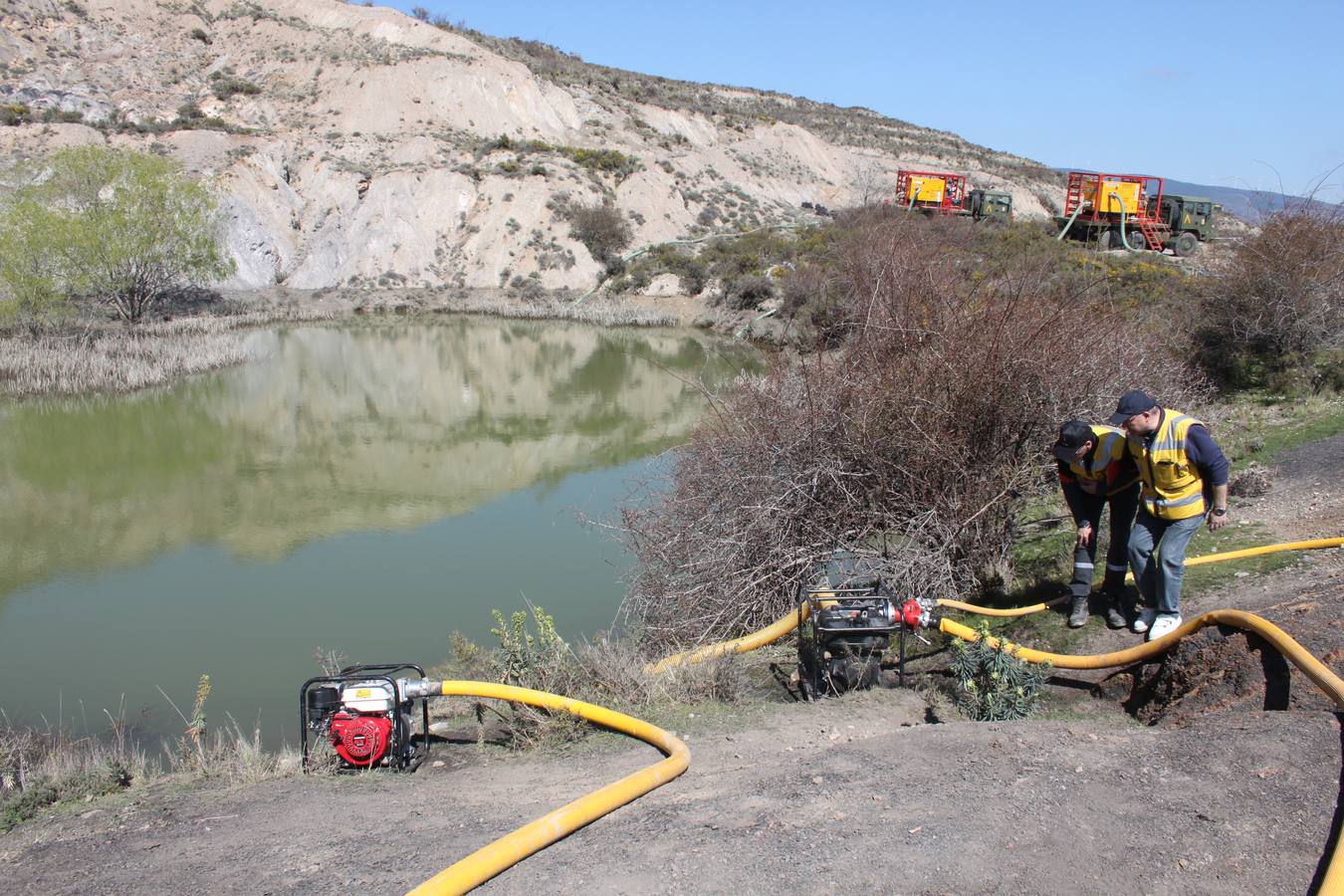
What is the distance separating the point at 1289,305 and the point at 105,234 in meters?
33.1

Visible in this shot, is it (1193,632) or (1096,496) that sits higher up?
(1096,496)

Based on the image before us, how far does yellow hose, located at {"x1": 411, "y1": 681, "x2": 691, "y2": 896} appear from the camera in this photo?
3.87 meters

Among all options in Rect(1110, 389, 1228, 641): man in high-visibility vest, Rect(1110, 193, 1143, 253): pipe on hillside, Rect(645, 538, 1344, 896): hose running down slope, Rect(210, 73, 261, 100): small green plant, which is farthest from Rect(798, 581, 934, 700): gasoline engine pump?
Rect(210, 73, 261, 100): small green plant

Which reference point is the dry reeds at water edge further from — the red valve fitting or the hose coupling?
the red valve fitting

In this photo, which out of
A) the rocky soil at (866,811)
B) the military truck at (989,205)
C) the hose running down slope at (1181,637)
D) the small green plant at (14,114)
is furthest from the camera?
the small green plant at (14,114)

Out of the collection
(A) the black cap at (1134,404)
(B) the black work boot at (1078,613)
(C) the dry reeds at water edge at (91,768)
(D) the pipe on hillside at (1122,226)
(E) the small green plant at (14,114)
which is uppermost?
(E) the small green plant at (14,114)

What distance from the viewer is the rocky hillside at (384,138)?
4669cm

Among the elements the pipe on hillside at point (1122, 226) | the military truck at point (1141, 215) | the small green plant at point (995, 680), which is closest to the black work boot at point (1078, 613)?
the small green plant at point (995, 680)

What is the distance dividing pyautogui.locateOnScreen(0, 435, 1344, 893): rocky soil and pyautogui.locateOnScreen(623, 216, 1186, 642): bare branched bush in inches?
97.8

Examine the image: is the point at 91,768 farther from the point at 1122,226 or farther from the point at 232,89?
the point at 232,89

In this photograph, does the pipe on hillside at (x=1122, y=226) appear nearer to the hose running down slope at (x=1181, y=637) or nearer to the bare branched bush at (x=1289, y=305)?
→ the bare branched bush at (x=1289, y=305)

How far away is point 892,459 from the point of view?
8.69 metres

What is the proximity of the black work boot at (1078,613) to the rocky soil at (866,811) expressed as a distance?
0.72 meters

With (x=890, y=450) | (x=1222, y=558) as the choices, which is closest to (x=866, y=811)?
(x=1222, y=558)
